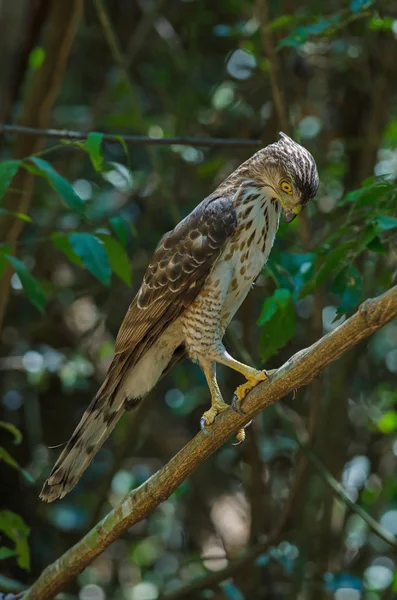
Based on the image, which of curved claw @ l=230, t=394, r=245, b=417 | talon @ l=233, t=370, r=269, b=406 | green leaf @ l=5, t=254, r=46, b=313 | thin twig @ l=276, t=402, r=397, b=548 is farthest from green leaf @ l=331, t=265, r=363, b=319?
thin twig @ l=276, t=402, r=397, b=548

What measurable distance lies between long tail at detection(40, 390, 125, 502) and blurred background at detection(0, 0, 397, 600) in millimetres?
1046

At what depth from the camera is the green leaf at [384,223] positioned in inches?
129

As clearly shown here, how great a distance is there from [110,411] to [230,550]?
111 inches

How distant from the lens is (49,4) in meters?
5.25

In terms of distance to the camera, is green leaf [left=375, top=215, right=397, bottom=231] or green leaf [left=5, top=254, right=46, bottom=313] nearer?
green leaf [left=375, top=215, right=397, bottom=231]

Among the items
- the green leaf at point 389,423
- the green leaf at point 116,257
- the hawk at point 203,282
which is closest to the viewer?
the hawk at point 203,282

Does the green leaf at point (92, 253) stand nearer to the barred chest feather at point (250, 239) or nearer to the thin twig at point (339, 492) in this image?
the barred chest feather at point (250, 239)

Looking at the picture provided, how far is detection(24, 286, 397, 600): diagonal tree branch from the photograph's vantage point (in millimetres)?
2594

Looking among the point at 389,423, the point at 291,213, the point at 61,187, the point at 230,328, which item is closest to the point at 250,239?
the point at 291,213

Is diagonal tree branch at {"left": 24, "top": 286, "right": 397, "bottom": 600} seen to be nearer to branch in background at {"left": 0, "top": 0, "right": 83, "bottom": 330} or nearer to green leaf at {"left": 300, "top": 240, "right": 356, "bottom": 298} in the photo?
green leaf at {"left": 300, "top": 240, "right": 356, "bottom": 298}

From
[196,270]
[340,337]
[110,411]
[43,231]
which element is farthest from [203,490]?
[340,337]

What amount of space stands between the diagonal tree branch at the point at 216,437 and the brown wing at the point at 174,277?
0.71 meters

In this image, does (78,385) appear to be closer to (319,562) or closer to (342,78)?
(319,562)

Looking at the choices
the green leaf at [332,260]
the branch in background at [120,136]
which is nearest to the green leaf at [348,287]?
the green leaf at [332,260]
